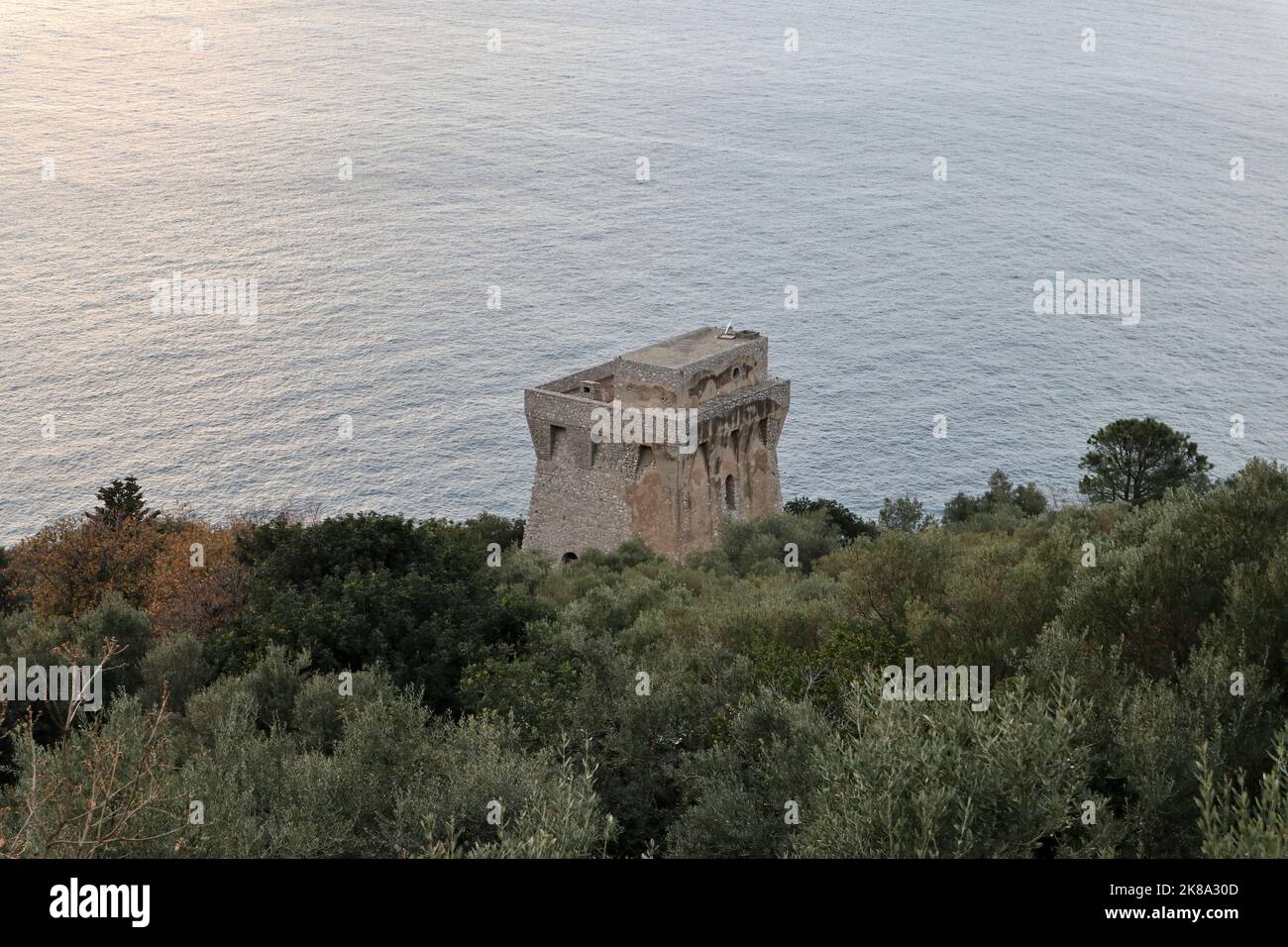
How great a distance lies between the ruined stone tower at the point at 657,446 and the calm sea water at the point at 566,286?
41.8m

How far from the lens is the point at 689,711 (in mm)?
21844

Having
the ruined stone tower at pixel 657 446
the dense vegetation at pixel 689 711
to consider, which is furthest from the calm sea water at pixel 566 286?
the dense vegetation at pixel 689 711

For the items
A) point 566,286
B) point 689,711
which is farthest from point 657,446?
point 566,286

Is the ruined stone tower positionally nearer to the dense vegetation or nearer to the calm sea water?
the dense vegetation

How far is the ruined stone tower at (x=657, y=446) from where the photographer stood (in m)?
53.4

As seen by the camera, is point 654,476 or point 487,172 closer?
point 654,476

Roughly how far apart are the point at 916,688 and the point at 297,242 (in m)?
157

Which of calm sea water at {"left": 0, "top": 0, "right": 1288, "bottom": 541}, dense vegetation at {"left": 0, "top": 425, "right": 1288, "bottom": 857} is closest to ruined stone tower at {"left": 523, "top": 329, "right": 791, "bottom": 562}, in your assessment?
dense vegetation at {"left": 0, "top": 425, "right": 1288, "bottom": 857}

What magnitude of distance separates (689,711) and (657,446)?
32.4 meters

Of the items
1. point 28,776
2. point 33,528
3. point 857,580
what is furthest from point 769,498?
point 33,528

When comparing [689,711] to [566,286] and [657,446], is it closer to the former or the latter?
[657,446]
